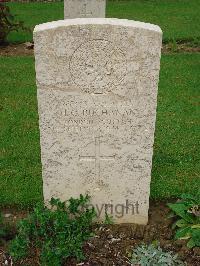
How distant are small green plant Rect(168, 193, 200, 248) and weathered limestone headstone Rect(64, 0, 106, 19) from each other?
199 inches

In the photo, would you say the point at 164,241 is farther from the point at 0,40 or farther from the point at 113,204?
the point at 0,40

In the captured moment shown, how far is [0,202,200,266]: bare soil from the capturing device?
3.70m

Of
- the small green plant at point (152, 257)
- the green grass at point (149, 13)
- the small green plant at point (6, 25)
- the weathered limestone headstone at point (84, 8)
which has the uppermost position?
the weathered limestone headstone at point (84, 8)

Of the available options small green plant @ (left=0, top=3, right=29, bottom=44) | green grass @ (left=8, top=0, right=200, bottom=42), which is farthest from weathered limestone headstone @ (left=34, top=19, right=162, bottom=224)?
green grass @ (left=8, top=0, right=200, bottom=42)

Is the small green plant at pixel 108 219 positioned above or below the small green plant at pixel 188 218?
below

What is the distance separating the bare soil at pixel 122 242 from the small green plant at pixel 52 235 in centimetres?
13

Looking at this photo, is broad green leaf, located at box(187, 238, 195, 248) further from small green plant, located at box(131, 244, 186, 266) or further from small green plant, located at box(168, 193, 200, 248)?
small green plant, located at box(131, 244, 186, 266)

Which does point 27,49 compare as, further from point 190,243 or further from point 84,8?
point 190,243

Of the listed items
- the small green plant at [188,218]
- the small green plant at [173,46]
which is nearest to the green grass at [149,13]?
the small green plant at [173,46]

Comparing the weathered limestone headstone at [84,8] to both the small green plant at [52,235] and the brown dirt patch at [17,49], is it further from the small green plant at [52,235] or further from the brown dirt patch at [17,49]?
the small green plant at [52,235]

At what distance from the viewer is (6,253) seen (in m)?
3.77

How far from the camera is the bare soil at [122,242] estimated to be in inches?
146

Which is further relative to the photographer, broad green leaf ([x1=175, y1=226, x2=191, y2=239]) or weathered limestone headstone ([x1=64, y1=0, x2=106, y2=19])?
weathered limestone headstone ([x1=64, y1=0, x2=106, y2=19])

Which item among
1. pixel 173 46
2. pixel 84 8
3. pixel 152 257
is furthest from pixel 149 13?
pixel 152 257
